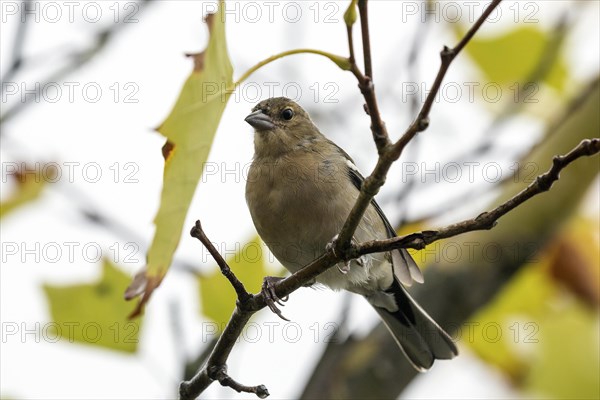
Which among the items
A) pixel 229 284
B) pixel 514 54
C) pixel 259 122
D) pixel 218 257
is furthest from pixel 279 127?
pixel 218 257

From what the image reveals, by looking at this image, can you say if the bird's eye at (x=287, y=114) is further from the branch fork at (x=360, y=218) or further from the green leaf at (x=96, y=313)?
the branch fork at (x=360, y=218)

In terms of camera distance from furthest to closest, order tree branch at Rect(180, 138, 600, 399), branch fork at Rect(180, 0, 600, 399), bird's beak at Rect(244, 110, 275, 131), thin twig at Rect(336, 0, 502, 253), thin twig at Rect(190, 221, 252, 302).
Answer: bird's beak at Rect(244, 110, 275, 131) → thin twig at Rect(190, 221, 252, 302) → tree branch at Rect(180, 138, 600, 399) → branch fork at Rect(180, 0, 600, 399) → thin twig at Rect(336, 0, 502, 253)

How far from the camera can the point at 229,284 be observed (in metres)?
4.97

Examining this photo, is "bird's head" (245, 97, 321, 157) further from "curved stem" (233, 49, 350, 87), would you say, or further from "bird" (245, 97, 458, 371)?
"curved stem" (233, 49, 350, 87)

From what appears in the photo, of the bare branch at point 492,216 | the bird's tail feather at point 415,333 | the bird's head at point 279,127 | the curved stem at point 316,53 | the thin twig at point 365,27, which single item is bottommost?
the bird's tail feather at point 415,333

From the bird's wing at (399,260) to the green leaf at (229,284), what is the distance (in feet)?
4.25

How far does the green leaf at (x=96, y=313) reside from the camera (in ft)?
15.5

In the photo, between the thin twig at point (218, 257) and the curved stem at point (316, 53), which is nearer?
the curved stem at point (316, 53)

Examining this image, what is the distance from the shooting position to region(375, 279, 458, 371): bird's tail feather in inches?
263

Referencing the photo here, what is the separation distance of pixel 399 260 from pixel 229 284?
1682 mm

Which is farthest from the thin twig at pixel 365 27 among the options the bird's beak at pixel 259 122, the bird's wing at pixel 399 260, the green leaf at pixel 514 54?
the bird's beak at pixel 259 122

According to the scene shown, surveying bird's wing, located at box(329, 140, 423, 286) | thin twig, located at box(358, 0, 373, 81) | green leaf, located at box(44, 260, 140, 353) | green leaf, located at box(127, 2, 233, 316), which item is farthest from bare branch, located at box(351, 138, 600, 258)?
bird's wing, located at box(329, 140, 423, 286)

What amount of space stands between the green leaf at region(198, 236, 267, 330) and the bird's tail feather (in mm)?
2090

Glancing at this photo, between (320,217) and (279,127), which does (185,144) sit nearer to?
(320,217)
